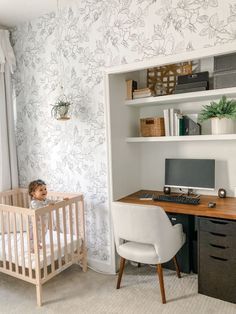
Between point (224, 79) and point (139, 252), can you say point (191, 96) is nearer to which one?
point (224, 79)

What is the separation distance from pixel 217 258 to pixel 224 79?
1.48m

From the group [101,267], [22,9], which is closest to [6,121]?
[22,9]

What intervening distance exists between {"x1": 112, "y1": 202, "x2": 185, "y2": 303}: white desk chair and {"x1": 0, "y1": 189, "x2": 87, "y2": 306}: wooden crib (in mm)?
553

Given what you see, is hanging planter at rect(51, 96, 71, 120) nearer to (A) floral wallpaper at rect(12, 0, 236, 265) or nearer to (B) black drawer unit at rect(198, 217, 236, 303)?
(A) floral wallpaper at rect(12, 0, 236, 265)

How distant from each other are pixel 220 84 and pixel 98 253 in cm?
199

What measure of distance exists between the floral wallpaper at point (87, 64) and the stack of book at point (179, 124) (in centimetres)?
63

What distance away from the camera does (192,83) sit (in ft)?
8.41

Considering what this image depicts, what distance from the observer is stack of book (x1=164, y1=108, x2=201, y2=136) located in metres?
2.75

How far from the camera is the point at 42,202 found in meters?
2.67

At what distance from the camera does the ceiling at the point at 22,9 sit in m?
2.69

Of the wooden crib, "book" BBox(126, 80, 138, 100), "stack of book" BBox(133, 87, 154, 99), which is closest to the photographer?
the wooden crib

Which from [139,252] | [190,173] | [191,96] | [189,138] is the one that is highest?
[191,96]

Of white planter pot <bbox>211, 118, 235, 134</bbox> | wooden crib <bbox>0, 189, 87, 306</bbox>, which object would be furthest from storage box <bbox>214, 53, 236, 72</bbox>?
wooden crib <bbox>0, 189, 87, 306</bbox>

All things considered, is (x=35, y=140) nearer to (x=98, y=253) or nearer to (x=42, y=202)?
(x=42, y=202)
